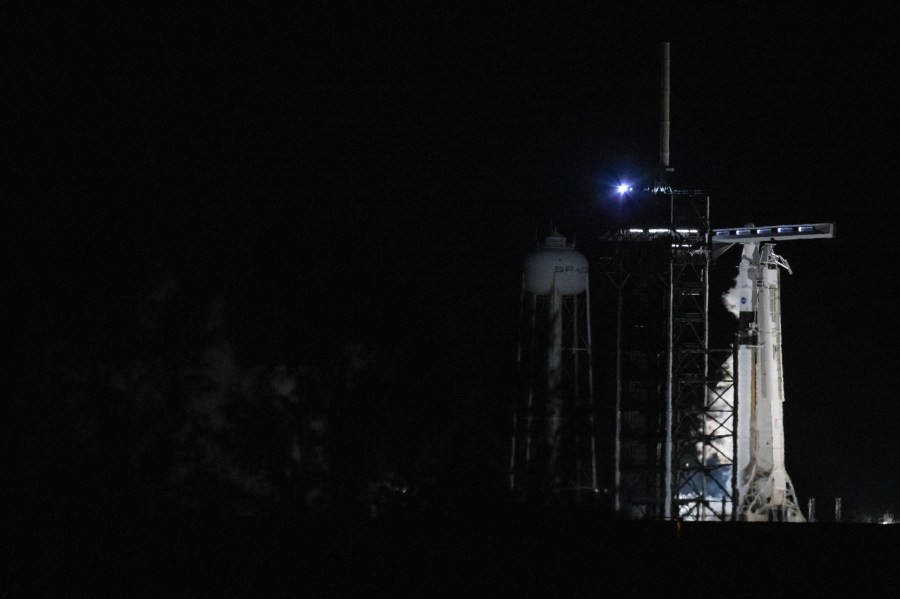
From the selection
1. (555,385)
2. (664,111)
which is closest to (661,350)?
(555,385)

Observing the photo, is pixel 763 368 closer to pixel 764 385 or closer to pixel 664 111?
pixel 764 385

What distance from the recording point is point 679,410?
59.7 meters

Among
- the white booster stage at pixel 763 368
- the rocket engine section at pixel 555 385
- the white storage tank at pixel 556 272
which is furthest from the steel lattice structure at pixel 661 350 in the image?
the white booster stage at pixel 763 368

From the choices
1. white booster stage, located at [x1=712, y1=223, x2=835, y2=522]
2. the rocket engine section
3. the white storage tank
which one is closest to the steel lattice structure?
the white storage tank

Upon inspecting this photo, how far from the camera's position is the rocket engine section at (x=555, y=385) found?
147ft

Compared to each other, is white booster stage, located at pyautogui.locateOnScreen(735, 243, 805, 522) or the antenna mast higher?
the antenna mast

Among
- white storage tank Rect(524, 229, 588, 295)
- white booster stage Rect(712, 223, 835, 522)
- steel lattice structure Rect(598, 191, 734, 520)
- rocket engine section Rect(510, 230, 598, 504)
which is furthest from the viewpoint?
white booster stage Rect(712, 223, 835, 522)

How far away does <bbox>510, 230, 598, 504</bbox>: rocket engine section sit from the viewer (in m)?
44.7

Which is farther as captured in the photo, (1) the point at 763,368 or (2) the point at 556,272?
(1) the point at 763,368

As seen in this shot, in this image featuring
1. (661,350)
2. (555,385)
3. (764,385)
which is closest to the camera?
(555,385)

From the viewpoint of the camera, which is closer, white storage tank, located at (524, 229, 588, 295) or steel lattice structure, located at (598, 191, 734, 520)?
steel lattice structure, located at (598, 191, 734, 520)

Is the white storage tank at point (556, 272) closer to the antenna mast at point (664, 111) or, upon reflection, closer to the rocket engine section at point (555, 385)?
the rocket engine section at point (555, 385)

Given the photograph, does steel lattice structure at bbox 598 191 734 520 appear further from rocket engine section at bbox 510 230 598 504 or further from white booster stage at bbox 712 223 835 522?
white booster stage at bbox 712 223 835 522

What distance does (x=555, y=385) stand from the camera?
54.2m
